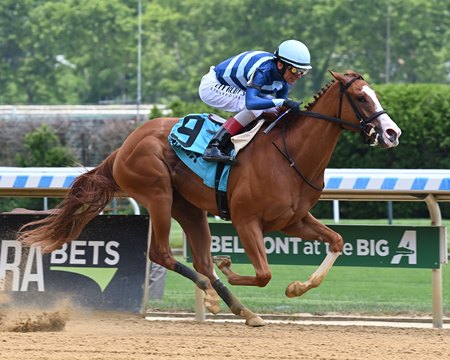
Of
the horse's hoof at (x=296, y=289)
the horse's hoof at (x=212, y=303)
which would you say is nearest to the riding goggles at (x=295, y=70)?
the horse's hoof at (x=296, y=289)

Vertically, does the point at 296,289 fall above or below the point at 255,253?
below

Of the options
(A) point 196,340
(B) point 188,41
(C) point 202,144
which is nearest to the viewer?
(A) point 196,340

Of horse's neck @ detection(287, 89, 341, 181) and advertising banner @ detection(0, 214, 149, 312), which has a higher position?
horse's neck @ detection(287, 89, 341, 181)

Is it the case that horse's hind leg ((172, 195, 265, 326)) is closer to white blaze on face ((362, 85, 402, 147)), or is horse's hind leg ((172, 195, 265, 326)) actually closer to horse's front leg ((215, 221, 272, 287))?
horse's front leg ((215, 221, 272, 287))

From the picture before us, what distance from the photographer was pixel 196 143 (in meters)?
8.02

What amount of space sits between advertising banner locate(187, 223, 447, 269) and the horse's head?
1707 millimetres

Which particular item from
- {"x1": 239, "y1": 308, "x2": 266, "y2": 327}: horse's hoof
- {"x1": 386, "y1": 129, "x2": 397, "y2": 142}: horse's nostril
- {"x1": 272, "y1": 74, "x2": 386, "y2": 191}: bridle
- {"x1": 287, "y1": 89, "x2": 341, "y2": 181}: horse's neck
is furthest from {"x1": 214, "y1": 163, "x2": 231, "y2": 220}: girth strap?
{"x1": 386, "y1": 129, "x2": 397, "y2": 142}: horse's nostril

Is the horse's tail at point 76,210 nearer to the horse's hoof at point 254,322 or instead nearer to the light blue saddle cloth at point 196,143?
the light blue saddle cloth at point 196,143

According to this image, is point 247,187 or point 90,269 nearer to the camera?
point 247,187

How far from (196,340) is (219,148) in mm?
1390

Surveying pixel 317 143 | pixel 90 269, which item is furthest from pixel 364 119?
pixel 90 269

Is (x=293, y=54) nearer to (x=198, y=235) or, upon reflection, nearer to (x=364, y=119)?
(x=364, y=119)

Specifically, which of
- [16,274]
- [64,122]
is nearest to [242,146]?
[16,274]

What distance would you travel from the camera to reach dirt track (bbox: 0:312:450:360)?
6574 mm
